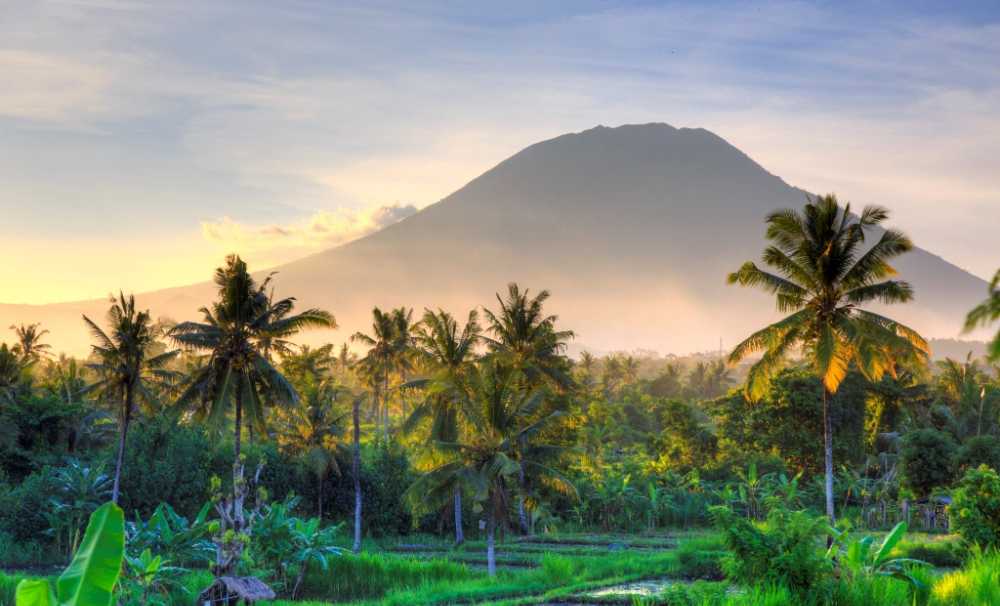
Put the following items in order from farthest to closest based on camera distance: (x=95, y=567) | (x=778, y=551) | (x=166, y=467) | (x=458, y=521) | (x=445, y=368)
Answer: (x=458, y=521), (x=445, y=368), (x=166, y=467), (x=778, y=551), (x=95, y=567)

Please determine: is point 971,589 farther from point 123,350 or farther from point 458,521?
point 458,521

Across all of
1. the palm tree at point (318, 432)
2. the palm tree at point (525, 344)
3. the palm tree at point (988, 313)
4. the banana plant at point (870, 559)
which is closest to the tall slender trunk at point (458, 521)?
the palm tree at point (525, 344)

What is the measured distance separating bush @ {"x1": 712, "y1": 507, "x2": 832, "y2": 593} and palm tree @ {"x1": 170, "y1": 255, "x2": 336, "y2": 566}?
23.5 metres

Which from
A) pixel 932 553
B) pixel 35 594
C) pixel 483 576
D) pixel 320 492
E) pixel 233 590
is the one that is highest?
pixel 35 594

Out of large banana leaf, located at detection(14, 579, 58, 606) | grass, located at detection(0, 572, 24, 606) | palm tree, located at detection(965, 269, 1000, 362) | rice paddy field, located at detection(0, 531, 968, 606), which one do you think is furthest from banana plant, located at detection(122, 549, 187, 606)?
palm tree, located at detection(965, 269, 1000, 362)

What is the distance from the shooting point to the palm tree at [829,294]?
31.0 meters

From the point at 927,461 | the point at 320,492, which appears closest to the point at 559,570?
the point at 320,492

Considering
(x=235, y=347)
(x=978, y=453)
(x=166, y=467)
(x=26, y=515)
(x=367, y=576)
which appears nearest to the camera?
(x=367, y=576)

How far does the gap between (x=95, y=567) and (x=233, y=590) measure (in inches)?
491

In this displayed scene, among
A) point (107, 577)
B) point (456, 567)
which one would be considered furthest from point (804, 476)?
point (107, 577)

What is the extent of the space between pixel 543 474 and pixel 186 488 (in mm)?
17480

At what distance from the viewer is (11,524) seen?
1460 inches

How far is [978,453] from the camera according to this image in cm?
4397

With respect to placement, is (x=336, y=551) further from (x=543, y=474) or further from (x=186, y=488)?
(x=186, y=488)
